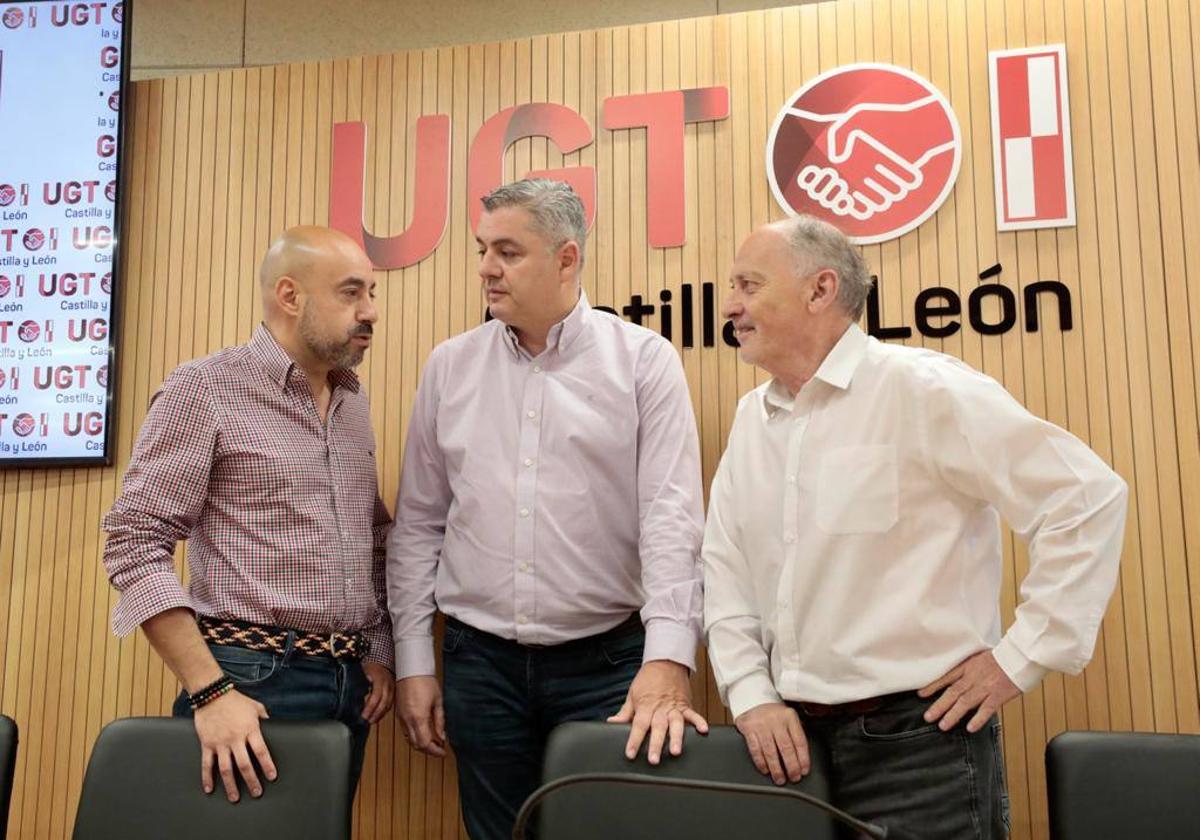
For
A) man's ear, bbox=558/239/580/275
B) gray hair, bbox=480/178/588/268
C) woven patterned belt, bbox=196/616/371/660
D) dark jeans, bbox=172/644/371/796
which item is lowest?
dark jeans, bbox=172/644/371/796

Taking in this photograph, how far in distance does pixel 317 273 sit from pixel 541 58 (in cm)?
110

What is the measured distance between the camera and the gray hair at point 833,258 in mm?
2291

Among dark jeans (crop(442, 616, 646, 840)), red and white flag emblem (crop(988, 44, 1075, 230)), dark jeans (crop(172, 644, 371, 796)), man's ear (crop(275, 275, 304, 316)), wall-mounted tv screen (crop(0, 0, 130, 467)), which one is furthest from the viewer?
wall-mounted tv screen (crop(0, 0, 130, 467))

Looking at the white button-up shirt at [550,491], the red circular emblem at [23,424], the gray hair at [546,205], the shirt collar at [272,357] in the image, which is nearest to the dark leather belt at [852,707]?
the white button-up shirt at [550,491]

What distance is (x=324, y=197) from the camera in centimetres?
341

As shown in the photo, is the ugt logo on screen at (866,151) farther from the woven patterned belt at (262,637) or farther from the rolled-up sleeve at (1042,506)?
the woven patterned belt at (262,637)

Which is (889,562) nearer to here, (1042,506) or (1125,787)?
(1042,506)

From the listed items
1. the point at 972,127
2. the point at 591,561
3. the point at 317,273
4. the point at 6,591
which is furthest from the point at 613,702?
the point at 6,591

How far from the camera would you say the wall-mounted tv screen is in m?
3.37

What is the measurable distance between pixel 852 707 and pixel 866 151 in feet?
5.42

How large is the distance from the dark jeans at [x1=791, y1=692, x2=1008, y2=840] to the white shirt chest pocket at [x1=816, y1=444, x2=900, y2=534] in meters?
0.33

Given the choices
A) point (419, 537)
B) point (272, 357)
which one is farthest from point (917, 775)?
point (272, 357)

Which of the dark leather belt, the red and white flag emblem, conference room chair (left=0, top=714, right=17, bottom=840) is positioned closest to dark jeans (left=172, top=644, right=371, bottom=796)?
conference room chair (left=0, top=714, right=17, bottom=840)

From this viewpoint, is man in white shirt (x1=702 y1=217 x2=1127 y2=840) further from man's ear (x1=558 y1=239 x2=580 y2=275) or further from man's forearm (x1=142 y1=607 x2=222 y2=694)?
man's forearm (x1=142 y1=607 x2=222 y2=694)
